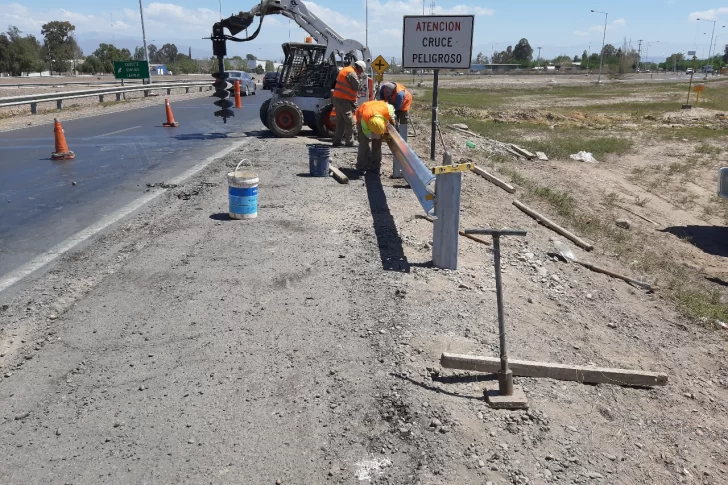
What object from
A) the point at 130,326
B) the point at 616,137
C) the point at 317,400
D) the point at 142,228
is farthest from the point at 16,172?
the point at 616,137

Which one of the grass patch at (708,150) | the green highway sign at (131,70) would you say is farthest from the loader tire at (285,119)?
the green highway sign at (131,70)

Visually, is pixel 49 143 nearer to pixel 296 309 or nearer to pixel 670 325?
pixel 296 309

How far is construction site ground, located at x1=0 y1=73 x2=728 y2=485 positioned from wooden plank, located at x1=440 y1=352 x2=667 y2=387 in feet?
0.23

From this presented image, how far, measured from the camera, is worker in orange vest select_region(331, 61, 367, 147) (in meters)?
13.3

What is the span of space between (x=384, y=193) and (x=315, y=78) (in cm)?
814

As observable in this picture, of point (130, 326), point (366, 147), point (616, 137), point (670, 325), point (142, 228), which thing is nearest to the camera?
point (130, 326)

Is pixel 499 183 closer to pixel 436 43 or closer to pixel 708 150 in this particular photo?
pixel 436 43

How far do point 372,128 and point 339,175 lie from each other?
1.14 m

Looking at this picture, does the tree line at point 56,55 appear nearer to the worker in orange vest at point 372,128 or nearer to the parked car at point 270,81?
the parked car at point 270,81

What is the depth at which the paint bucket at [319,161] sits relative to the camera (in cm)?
1052

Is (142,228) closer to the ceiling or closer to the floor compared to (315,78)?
closer to the floor

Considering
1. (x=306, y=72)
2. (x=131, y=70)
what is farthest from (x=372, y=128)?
(x=131, y=70)

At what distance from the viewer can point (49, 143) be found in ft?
53.3

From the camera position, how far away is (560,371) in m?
4.47
